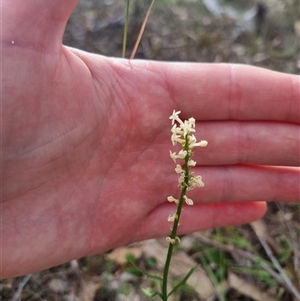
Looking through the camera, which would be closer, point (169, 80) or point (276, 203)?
point (169, 80)

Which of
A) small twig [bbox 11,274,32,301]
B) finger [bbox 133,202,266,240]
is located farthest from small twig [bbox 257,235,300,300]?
small twig [bbox 11,274,32,301]

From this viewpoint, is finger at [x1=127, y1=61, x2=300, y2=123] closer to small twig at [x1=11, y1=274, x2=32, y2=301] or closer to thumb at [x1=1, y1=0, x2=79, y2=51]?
thumb at [x1=1, y1=0, x2=79, y2=51]

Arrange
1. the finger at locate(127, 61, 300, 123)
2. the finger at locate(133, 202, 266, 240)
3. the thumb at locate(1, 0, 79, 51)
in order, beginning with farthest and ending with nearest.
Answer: the finger at locate(133, 202, 266, 240) < the finger at locate(127, 61, 300, 123) < the thumb at locate(1, 0, 79, 51)

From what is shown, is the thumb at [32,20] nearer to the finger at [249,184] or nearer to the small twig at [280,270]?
the finger at [249,184]

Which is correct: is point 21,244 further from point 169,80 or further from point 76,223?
point 169,80

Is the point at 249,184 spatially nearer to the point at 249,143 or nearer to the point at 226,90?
A: the point at 249,143

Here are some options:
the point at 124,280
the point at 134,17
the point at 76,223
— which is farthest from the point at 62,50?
the point at 134,17
